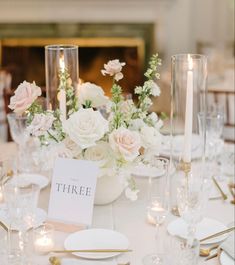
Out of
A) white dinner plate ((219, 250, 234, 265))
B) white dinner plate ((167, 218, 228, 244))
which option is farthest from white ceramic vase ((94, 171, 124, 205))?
white dinner plate ((219, 250, 234, 265))

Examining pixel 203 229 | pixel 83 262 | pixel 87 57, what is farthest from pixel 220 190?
pixel 87 57

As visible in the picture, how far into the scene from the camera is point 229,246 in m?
1.48

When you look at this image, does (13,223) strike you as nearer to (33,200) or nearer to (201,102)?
(33,200)

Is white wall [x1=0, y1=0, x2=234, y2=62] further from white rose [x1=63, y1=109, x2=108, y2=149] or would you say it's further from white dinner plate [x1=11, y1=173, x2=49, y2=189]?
white rose [x1=63, y1=109, x2=108, y2=149]

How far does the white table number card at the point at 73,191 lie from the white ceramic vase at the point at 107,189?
0.15 metres

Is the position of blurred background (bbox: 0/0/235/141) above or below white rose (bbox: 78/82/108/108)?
above

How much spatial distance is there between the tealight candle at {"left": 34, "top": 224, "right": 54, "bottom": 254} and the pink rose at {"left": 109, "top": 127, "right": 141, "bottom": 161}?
0.28 meters

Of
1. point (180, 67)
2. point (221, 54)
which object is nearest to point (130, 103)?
point (180, 67)

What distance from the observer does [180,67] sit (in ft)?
5.67

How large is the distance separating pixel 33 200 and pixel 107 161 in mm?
269

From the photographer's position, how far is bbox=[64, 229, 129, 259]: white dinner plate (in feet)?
4.85

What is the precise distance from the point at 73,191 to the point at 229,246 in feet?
1.46

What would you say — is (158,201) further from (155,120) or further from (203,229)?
(155,120)

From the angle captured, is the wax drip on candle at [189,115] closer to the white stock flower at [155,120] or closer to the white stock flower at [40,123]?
the white stock flower at [155,120]
